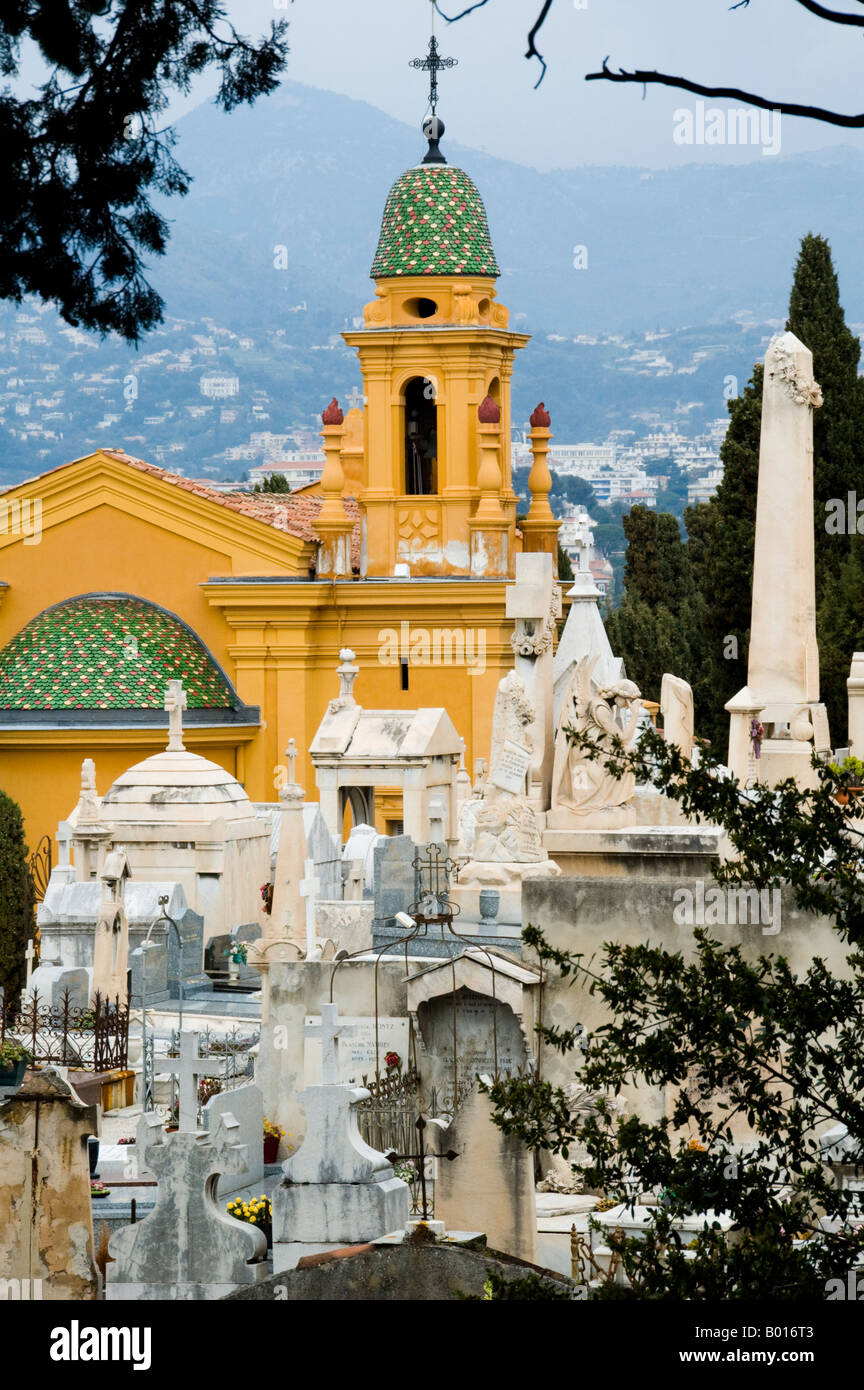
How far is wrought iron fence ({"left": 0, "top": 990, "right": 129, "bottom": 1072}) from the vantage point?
846 inches

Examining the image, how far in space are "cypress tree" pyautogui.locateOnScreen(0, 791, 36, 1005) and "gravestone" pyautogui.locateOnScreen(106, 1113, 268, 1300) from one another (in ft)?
50.7

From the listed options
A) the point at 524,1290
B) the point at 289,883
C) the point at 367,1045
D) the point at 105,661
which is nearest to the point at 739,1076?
the point at 524,1290

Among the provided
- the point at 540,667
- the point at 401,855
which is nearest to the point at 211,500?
the point at 401,855

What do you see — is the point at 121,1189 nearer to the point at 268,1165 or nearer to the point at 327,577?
the point at 268,1165

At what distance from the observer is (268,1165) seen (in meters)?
17.7

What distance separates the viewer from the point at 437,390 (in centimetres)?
4388

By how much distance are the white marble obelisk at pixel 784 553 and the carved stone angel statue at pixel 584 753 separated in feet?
3.74

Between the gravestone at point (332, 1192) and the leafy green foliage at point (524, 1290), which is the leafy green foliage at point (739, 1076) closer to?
the leafy green foliage at point (524, 1290)

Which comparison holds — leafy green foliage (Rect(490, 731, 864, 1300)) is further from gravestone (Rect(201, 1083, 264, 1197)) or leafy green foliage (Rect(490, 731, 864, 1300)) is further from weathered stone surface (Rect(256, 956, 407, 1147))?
weathered stone surface (Rect(256, 956, 407, 1147))

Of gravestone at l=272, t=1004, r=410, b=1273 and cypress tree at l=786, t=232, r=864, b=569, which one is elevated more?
cypress tree at l=786, t=232, r=864, b=569

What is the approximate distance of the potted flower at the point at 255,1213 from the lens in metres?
15.0

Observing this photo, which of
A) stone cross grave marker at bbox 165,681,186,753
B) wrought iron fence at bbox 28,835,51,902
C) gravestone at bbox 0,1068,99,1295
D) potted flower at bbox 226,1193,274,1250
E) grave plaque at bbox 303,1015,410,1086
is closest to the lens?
gravestone at bbox 0,1068,99,1295

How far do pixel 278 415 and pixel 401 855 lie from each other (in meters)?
158

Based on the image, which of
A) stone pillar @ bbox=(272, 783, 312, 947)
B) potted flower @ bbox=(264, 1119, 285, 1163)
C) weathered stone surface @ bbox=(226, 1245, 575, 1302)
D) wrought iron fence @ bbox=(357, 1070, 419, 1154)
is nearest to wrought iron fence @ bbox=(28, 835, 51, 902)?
stone pillar @ bbox=(272, 783, 312, 947)
